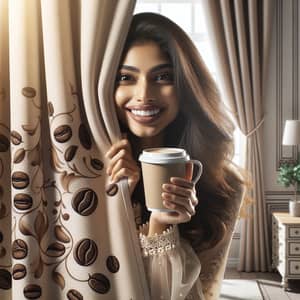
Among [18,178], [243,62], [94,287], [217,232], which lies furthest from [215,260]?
[243,62]

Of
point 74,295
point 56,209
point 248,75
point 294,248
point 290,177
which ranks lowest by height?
point 294,248

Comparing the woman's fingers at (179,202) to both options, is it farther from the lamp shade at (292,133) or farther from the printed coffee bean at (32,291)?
the lamp shade at (292,133)

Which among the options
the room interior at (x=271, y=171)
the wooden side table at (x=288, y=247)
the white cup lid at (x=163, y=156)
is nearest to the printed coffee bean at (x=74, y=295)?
the white cup lid at (x=163, y=156)

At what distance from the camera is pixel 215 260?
2.10 ft

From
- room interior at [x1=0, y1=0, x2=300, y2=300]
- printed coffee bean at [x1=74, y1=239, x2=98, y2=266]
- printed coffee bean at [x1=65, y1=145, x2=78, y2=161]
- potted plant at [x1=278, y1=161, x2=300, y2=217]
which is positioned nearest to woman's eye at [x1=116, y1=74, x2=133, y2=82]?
printed coffee bean at [x1=65, y1=145, x2=78, y2=161]

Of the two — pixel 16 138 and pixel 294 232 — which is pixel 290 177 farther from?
pixel 16 138

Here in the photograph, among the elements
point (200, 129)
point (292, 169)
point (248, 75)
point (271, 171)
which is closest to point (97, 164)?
point (200, 129)

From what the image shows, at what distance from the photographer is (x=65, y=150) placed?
619mm

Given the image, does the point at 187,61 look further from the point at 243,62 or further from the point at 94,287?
the point at 243,62

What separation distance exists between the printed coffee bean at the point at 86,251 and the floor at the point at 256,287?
1.41 metres

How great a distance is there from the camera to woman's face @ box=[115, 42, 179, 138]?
1.89 ft

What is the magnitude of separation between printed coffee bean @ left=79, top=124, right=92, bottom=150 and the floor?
58.0 inches

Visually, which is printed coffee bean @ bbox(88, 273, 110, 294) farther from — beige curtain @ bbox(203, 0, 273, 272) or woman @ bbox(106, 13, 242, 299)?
Result: beige curtain @ bbox(203, 0, 273, 272)

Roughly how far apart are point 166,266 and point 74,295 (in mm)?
132
